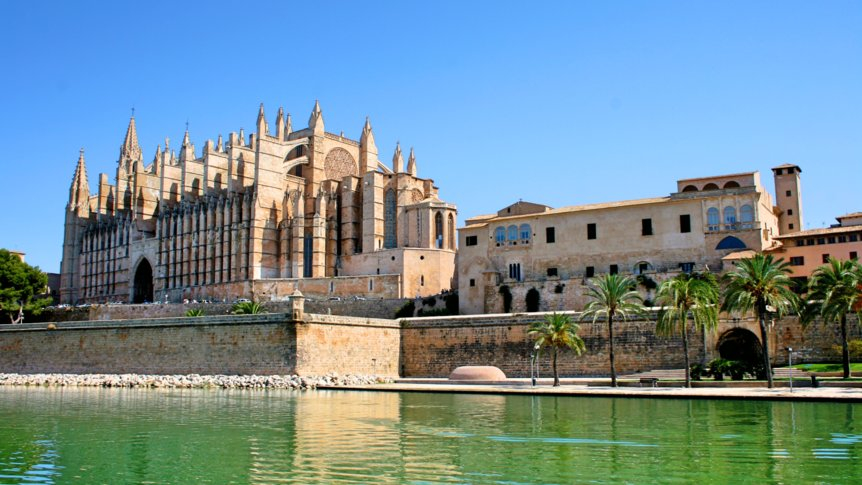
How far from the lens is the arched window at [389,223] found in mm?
59562

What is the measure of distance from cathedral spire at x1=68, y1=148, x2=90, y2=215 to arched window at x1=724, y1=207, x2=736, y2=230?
6371 centimetres

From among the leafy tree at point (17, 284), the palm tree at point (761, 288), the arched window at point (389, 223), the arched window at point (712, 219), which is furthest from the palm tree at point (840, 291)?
the leafy tree at point (17, 284)

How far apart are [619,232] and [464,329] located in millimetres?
10338

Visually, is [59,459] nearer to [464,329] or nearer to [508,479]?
[508,479]

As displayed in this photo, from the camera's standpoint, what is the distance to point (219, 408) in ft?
86.2

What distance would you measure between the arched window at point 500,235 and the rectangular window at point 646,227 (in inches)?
307

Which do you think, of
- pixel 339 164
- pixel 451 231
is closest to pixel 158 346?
pixel 451 231

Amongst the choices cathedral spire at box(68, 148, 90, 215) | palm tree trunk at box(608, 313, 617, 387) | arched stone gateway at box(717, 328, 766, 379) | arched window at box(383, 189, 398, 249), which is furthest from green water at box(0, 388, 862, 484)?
cathedral spire at box(68, 148, 90, 215)

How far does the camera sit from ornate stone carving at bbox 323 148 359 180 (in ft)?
221

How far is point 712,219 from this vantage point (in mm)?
41656

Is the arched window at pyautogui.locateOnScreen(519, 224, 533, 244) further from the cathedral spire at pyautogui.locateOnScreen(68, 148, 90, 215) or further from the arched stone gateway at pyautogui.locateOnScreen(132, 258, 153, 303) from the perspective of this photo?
the cathedral spire at pyautogui.locateOnScreen(68, 148, 90, 215)

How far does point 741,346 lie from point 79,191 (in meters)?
67.7

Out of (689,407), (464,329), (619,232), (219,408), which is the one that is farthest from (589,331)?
(219,408)

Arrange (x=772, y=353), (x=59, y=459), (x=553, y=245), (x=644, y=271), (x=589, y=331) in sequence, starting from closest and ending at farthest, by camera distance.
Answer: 1. (x=59, y=459)
2. (x=772, y=353)
3. (x=589, y=331)
4. (x=644, y=271)
5. (x=553, y=245)
